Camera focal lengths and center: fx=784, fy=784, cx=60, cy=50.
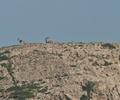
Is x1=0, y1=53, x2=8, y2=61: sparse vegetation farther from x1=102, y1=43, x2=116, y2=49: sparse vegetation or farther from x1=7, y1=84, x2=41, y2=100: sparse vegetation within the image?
x1=102, y1=43, x2=116, y2=49: sparse vegetation

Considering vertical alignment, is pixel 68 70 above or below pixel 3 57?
below

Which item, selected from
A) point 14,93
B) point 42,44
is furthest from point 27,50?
point 14,93

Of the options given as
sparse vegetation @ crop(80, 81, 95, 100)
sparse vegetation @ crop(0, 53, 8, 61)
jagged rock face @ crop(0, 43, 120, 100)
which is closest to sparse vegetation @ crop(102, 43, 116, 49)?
jagged rock face @ crop(0, 43, 120, 100)

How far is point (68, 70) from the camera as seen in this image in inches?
3369

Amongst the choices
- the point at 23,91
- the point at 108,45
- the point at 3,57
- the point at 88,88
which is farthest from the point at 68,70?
the point at 3,57

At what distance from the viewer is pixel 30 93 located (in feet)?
269

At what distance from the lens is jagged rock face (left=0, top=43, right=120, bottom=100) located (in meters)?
82.4

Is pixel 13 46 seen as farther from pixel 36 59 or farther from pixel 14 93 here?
pixel 14 93

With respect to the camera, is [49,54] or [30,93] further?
[49,54]

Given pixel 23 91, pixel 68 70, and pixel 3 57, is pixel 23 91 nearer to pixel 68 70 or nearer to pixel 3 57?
pixel 68 70

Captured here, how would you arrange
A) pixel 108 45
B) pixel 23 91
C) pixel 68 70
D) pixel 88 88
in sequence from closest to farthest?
pixel 88 88, pixel 23 91, pixel 68 70, pixel 108 45

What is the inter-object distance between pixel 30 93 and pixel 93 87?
6633mm

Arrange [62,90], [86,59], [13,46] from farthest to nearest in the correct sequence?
[13,46], [86,59], [62,90]

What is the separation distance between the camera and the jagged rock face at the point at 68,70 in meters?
82.4
